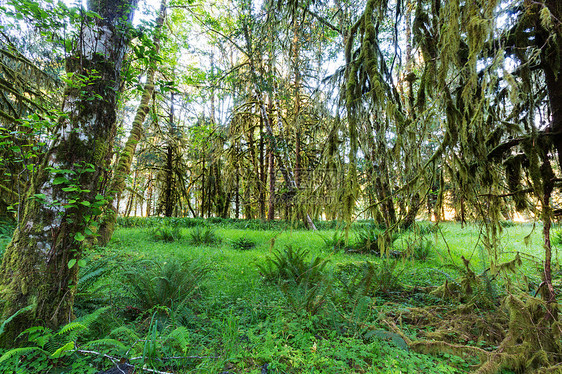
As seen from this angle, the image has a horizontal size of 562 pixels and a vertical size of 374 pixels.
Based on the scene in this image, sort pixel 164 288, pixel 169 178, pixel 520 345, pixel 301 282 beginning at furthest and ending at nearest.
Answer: pixel 169 178, pixel 301 282, pixel 164 288, pixel 520 345

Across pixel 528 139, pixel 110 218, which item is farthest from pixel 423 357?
pixel 110 218

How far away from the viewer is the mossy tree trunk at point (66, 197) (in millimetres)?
1775

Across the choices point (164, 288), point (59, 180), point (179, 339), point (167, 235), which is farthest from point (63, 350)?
point (167, 235)

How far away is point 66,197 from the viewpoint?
1906mm

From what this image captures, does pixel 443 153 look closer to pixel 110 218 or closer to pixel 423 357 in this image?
pixel 423 357

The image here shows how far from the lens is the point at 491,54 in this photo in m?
2.27

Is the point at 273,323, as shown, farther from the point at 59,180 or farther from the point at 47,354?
the point at 59,180

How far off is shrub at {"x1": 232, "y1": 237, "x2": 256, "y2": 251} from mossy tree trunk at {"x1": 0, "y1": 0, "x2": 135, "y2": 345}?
161 inches

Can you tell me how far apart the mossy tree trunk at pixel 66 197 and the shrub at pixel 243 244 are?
13.4ft

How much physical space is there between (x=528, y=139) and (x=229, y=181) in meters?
9.26

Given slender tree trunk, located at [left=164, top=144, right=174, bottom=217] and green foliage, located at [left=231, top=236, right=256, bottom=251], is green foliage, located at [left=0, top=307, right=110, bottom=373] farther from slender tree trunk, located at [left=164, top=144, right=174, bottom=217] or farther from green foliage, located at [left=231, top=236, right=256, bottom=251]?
slender tree trunk, located at [left=164, top=144, right=174, bottom=217]

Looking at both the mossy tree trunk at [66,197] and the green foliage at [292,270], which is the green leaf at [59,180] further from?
the green foliage at [292,270]

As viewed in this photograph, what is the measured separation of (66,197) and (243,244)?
440 cm

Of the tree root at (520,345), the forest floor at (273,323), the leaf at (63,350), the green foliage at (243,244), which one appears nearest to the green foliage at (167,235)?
the green foliage at (243,244)
